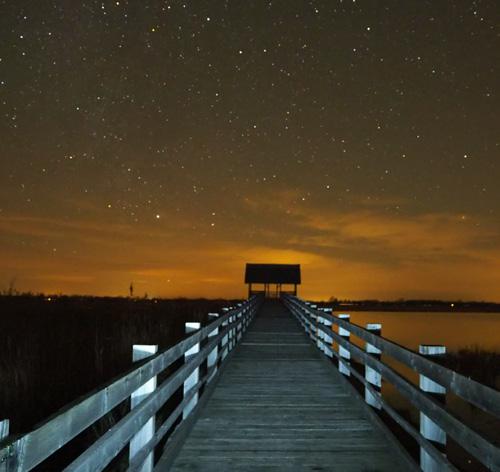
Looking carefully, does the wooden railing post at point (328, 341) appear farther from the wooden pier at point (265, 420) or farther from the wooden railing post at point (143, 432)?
the wooden railing post at point (143, 432)

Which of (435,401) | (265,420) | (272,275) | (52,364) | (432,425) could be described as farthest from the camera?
(272,275)

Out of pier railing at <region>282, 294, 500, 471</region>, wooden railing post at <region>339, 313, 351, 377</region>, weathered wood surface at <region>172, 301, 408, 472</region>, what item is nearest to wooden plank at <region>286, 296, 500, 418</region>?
pier railing at <region>282, 294, 500, 471</region>

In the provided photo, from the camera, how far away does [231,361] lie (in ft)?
39.0

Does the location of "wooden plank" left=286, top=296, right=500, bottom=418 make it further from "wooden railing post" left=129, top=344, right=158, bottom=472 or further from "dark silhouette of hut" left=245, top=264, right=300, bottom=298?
"dark silhouette of hut" left=245, top=264, right=300, bottom=298

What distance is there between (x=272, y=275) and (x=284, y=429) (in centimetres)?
4912

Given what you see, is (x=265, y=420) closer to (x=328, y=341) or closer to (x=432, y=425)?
(x=432, y=425)

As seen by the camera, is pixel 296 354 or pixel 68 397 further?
pixel 296 354

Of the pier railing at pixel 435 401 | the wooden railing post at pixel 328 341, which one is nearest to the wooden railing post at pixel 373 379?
the pier railing at pixel 435 401

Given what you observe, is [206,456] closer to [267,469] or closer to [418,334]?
[267,469]

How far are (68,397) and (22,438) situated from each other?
34.2 ft

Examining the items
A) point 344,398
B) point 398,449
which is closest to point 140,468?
point 398,449

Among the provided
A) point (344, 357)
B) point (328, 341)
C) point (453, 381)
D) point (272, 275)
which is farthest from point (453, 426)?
point (272, 275)

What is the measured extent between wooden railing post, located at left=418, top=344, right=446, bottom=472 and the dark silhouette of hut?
50.1m

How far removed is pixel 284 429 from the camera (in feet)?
20.0
